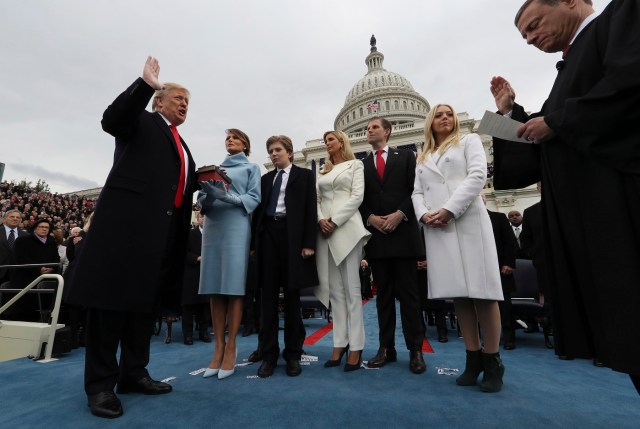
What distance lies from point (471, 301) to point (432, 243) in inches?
19.2

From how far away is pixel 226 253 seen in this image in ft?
8.50

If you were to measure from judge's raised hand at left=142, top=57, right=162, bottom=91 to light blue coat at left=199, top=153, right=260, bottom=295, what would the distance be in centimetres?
98

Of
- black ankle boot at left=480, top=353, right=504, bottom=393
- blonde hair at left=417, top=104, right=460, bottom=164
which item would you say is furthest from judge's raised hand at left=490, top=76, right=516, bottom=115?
black ankle boot at left=480, top=353, right=504, bottom=393

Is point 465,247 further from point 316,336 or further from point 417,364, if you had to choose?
point 316,336

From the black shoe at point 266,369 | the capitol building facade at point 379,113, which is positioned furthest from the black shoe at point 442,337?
the capitol building facade at point 379,113

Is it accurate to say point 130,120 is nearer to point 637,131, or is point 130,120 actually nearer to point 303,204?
point 303,204

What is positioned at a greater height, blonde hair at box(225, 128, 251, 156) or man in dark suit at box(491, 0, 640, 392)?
blonde hair at box(225, 128, 251, 156)

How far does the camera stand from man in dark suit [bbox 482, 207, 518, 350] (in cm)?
381

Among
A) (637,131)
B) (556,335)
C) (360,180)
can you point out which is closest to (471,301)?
(556,335)

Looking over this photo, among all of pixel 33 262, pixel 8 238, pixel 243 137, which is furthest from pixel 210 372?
pixel 8 238

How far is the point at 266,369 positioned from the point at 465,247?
172cm

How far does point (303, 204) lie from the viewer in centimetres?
275

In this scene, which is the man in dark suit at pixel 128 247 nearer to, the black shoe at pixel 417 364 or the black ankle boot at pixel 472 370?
the black shoe at pixel 417 364

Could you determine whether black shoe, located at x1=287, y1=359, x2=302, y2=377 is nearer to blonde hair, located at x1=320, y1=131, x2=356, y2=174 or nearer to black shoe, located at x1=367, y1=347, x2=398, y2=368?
black shoe, located at x1=367, y1=347, x2=398, y2=368
